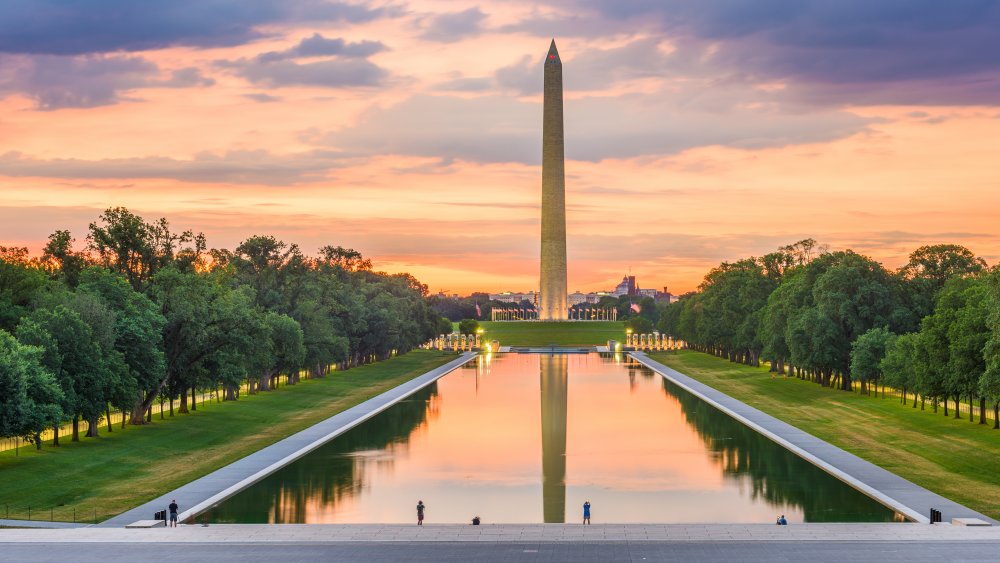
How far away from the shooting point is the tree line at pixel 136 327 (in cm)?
4506

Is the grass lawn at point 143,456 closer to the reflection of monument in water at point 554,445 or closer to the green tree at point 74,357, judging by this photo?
the green tree at point 74,357

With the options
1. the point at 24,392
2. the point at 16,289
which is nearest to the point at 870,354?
the point at 16,289

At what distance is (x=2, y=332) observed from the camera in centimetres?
4303

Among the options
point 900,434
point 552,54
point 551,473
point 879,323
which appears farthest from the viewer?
point 552,54

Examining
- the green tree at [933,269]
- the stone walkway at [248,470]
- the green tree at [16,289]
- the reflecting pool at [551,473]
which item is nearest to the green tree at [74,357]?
the green tree at [16,289]

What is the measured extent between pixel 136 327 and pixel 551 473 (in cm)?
2146

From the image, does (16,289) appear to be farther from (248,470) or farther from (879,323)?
(879,323)

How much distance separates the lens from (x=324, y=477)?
4072 centimetres

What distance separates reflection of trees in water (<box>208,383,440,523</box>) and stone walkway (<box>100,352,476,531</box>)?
41 centimetres

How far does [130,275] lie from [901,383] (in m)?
41.7

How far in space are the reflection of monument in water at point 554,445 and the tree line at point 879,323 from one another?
16.9m

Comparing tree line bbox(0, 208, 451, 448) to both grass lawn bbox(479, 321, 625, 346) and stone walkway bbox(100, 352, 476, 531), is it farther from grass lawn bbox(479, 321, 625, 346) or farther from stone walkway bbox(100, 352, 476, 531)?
grass lawn bbox(479, 321, 625, 346)

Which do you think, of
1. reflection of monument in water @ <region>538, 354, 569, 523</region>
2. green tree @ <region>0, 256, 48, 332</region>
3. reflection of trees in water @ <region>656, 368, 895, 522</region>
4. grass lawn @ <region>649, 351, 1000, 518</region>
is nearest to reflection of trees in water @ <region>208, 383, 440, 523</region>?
reflection of monument in water @ <region>538, 354, 569, 523</region>

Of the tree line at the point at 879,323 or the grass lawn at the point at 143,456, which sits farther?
the tree line at the point at 879,323
